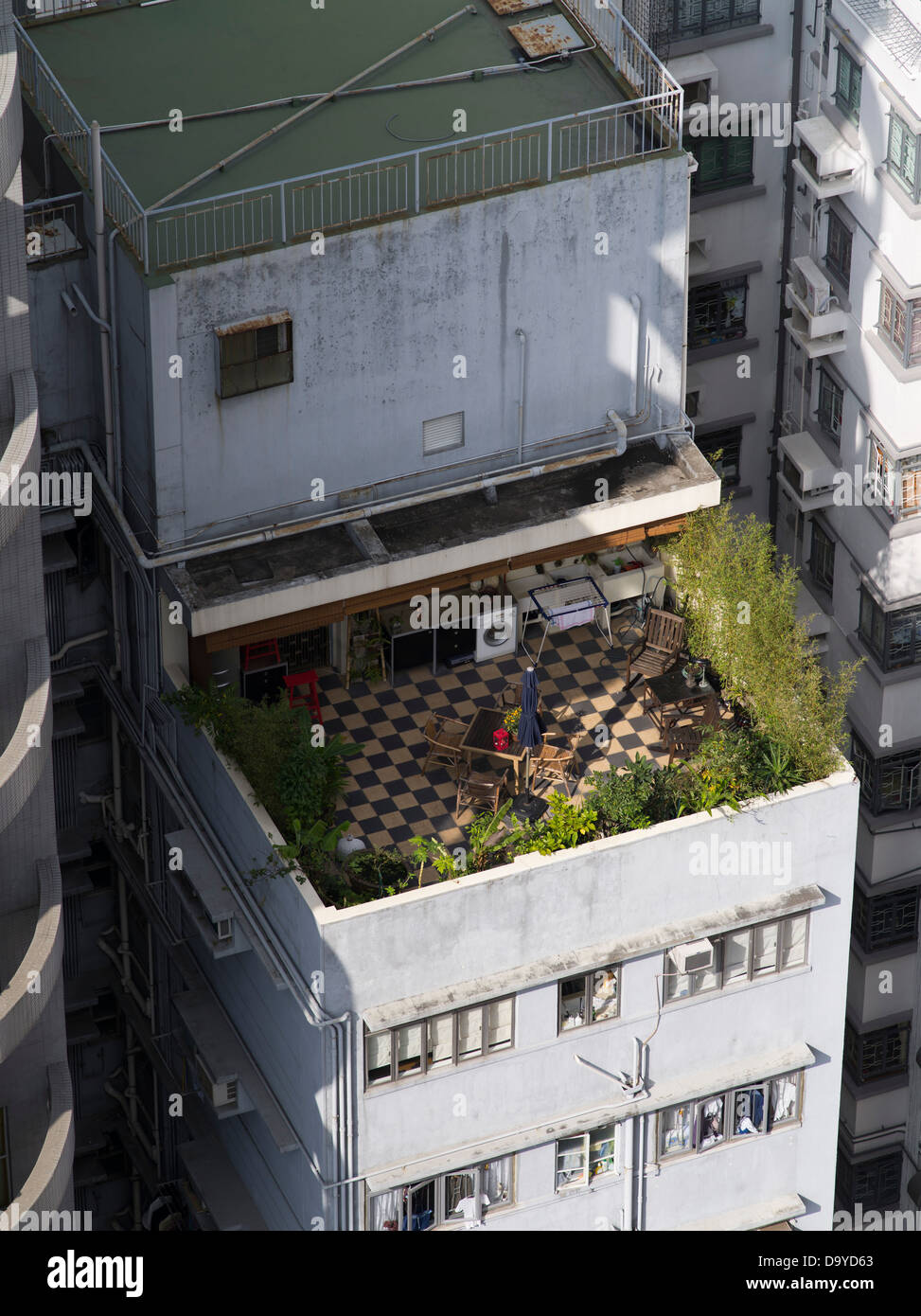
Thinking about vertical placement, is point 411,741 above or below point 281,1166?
above

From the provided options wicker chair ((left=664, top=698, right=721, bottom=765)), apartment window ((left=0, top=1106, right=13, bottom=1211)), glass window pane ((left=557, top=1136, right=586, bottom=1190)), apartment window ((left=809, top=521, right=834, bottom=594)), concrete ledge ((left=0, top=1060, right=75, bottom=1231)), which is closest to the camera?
concrete ledge ((left=0, top=1060, right=75, bottom=1231))

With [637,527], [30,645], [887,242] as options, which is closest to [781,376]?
[887,242]

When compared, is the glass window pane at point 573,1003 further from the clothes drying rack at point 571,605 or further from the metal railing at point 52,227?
the metal railing at point 52,227

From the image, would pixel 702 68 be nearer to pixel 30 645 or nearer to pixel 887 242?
pixel 887 242

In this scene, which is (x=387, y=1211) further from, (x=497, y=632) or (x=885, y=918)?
(x=885, y=918)

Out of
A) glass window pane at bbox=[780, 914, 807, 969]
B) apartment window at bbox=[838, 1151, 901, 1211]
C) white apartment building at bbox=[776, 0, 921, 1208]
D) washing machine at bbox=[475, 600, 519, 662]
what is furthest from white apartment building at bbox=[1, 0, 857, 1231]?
apartment window at bbox=[838, 1151, 901, 1211]

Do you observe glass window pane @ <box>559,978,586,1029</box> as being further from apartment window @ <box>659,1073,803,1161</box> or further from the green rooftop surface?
the green rooftop surface
